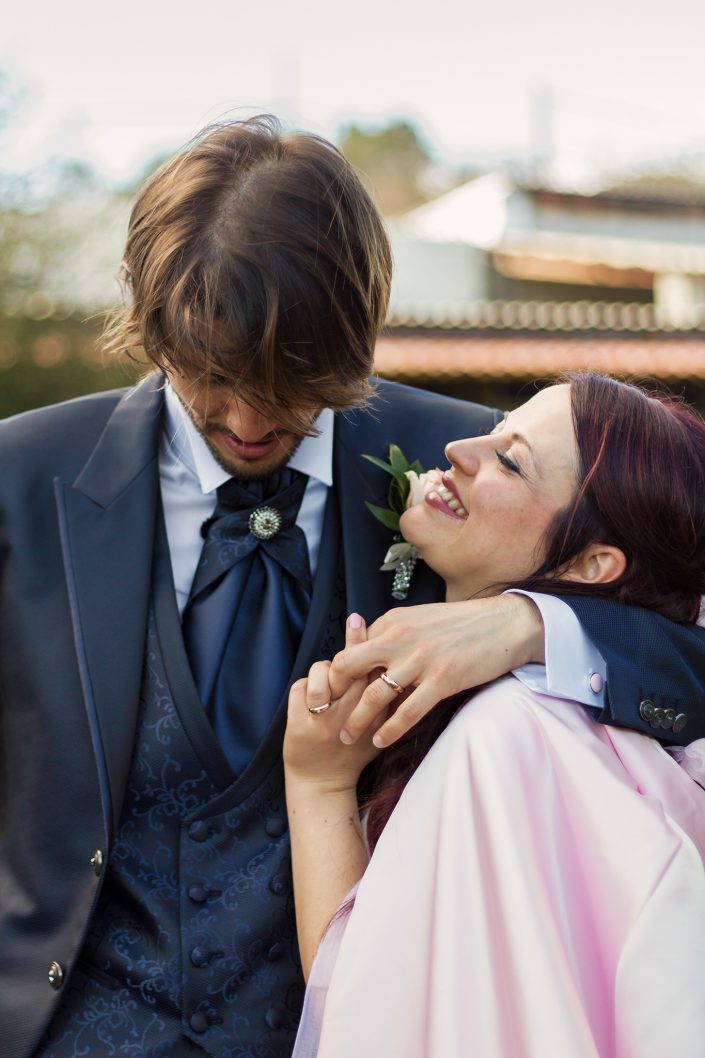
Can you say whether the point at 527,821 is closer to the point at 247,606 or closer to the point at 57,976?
the point at 247,606

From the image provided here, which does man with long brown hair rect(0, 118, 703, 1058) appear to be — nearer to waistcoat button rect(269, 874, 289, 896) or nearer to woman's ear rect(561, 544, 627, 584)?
waistcoat button rect(269, 874, 289, 896)

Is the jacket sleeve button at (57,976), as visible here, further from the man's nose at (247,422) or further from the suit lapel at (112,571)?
the man's nose at (247,422)

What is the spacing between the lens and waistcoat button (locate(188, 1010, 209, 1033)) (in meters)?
1.67

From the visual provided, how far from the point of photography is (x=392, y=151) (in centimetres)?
3706

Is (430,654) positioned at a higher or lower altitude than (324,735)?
higher

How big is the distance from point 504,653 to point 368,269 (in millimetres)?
657

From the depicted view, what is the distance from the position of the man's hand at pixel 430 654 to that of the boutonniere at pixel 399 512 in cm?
28

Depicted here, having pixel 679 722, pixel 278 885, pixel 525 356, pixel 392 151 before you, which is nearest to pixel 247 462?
pixel 278 885

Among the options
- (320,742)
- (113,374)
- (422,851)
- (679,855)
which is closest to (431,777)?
(422,851)

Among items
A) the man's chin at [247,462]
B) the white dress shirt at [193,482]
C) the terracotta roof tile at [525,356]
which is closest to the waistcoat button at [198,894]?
the white dress shirt at [193,482]

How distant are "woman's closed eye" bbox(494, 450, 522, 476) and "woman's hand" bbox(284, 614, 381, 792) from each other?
36cm

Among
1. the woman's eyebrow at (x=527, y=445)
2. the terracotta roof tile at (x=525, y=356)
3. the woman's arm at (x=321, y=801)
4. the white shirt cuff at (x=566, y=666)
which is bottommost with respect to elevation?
the terracotta roof tile at (x=525, y=356)

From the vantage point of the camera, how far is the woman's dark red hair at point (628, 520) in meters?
1.69

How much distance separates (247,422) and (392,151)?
123 ft
